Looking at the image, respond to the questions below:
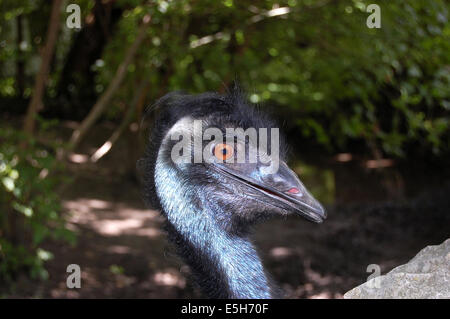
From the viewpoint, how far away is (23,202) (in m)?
4.41

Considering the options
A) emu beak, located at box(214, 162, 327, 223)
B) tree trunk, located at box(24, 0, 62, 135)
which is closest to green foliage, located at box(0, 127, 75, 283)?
tree trunk, located at box(24, 0, 62, 135)

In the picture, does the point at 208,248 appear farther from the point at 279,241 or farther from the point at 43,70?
the point at 279,241

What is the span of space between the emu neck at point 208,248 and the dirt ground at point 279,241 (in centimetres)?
196

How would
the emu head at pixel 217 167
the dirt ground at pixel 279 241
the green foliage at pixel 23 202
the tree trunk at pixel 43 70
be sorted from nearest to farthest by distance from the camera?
the emu head at pixel 217 167 → the green foliage at pixel 23 202 → the tree trunk at pixel 43 70 → the dirt ground at pixel 279 241

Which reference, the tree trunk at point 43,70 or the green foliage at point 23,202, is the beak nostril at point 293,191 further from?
the tree trunk at point 43,70

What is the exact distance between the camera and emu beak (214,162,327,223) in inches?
90.5

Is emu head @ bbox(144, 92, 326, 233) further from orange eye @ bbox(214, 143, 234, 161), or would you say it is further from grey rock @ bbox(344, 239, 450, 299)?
grey rock @ bbox(344, 239, 450, 299)

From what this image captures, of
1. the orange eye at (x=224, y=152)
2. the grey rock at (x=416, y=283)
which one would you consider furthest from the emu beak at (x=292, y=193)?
the grey rock at (x=416, y=283)

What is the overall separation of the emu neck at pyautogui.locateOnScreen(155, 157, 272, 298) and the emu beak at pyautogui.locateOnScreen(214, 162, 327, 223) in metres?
0.21

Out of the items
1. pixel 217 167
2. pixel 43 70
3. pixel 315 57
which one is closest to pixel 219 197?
pixel 217 167

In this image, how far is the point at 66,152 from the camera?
4.81 metres

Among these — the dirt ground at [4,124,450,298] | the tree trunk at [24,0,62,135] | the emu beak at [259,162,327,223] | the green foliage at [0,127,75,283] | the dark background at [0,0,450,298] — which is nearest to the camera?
the emu beak at [259,162,327,223]

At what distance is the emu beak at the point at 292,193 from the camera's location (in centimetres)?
229
